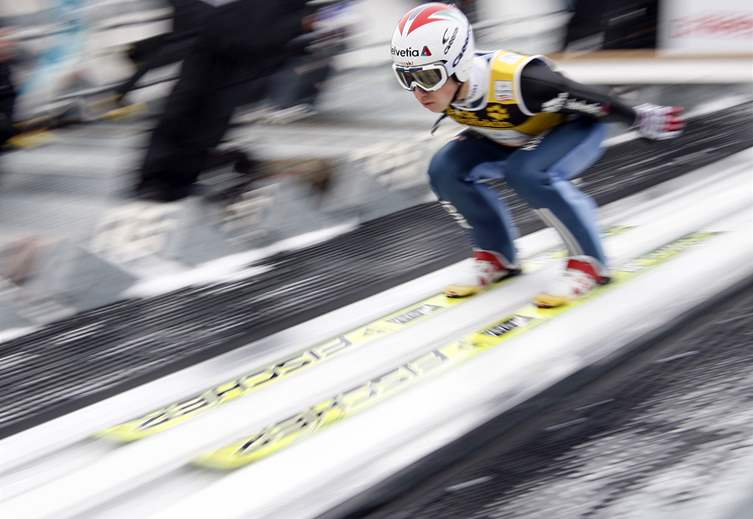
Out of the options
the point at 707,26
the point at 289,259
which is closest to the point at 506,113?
the point at 289,259

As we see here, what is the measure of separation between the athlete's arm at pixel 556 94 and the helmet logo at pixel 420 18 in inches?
12.9

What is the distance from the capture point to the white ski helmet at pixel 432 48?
7.95 ft

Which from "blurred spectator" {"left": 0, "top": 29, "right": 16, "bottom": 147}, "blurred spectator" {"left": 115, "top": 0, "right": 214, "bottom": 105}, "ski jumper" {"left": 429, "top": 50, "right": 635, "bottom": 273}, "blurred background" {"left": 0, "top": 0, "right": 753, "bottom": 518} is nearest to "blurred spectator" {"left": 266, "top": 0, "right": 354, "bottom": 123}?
"blurred background" {"left": 0, "top": 0, "right": 753, "bottom": 518}

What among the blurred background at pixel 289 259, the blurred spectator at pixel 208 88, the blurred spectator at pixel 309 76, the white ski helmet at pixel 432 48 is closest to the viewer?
the blurred background at pixel 289 259

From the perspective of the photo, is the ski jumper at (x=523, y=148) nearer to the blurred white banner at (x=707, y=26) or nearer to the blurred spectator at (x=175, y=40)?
the blurred spectator at (x=175, y=40)

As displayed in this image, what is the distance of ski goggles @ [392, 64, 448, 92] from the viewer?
244cm

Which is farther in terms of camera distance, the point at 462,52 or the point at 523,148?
the point at 523,148

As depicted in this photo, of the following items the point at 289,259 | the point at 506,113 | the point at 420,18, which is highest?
the point at 420,18

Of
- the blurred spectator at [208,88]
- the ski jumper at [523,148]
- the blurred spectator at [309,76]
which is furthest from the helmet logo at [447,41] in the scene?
the blurred spectator at [309,76]

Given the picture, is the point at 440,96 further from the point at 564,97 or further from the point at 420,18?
the point at 564,97

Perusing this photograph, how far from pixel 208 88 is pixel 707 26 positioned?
160 inches

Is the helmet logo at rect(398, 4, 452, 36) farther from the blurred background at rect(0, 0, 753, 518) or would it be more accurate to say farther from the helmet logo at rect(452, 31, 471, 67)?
the blurred background at rect(0, 0, 753, 518)

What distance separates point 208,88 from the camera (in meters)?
4.45

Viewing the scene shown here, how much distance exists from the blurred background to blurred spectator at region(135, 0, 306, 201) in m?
0.01
